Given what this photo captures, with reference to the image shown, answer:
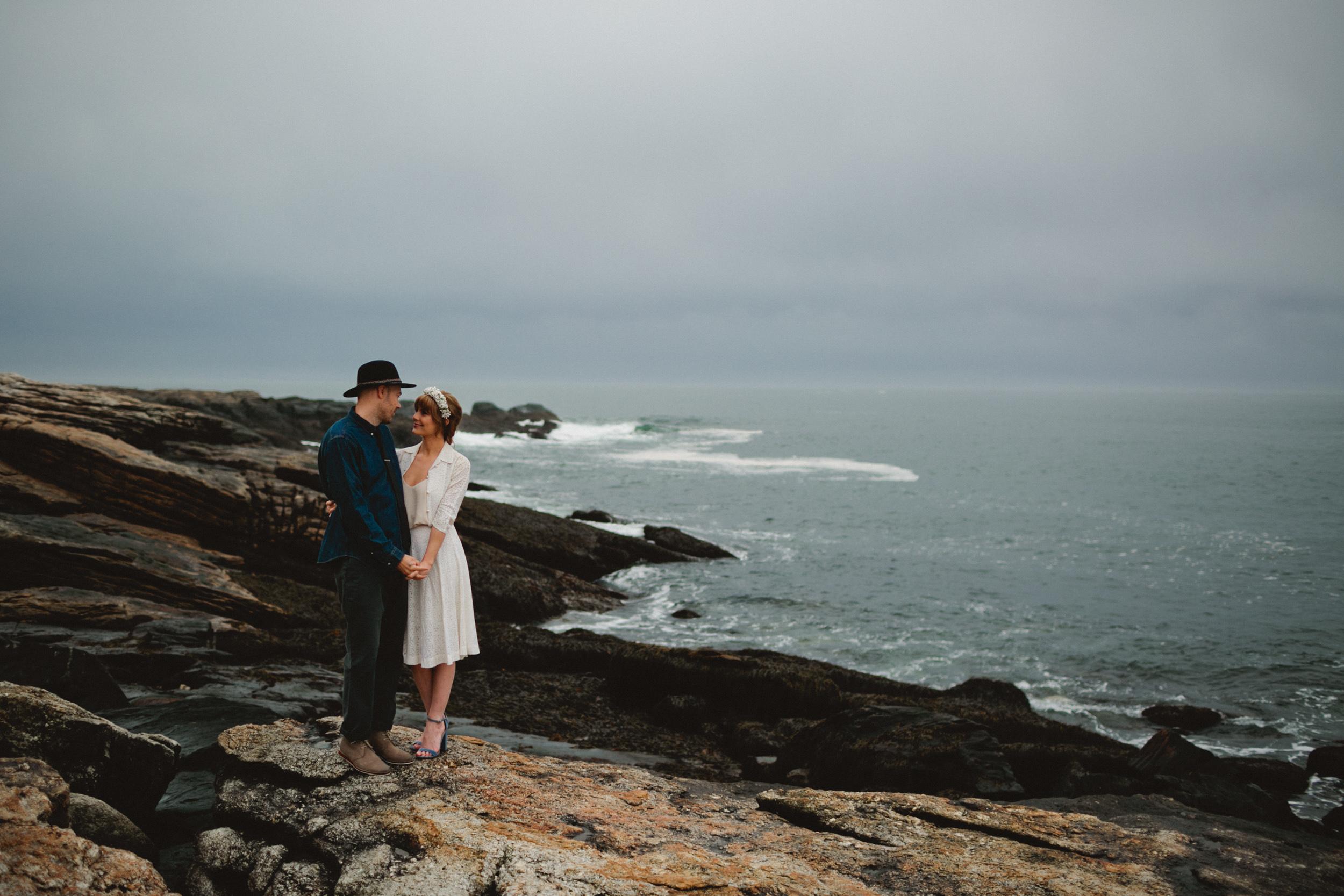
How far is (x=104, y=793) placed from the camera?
4797mm

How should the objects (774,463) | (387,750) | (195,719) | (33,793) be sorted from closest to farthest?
(33,793) < (387,750) < (195,719) < (774,463)

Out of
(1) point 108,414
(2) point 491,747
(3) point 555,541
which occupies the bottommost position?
(3) point 555,541

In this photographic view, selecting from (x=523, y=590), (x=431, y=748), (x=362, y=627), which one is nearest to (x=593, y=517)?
(x=523, y=590)

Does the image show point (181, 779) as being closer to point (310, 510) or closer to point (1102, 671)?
point (310, 510)

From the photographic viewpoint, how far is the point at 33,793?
3.67 m

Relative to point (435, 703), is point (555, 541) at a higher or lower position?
lower

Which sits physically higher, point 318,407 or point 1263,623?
point 318,407

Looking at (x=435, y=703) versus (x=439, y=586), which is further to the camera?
(x=435, y=703)

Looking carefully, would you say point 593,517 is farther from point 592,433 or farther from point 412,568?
point 592,433

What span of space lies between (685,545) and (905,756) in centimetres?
1830

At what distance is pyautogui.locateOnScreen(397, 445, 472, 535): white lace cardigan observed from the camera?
5.04 metres

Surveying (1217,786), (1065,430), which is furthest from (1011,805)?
(1065,430)

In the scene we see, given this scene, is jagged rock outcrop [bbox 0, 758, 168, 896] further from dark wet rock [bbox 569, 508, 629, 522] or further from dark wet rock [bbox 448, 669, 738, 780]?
dark wet rock [bbox 569, 508, 629, 522]

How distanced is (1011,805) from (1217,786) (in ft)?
17.2
